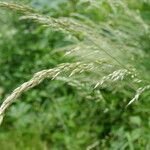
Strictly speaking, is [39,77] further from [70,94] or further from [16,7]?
[70,94]

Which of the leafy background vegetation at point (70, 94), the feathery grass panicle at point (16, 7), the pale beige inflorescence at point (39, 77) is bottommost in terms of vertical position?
the leafy background vegetation at point (70, 94)

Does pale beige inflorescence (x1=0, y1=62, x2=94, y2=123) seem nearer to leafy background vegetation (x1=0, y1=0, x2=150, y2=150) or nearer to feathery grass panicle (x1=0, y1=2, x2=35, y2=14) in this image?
feathery grass panicle (x1=0, y1=2, x2=35, y2=14)

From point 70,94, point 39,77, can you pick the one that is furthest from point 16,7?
point 70,94

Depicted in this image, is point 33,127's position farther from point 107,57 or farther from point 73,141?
point 107,57

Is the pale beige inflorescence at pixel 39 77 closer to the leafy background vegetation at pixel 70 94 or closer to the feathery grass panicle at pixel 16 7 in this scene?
the feathery grass panicle at pixel 16 7

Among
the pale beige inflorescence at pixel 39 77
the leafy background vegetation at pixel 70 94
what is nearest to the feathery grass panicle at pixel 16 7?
the pale beige inflorescence at pixel 39 77

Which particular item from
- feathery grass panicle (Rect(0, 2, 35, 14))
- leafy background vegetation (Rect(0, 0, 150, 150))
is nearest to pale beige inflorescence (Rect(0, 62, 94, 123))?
feathery grass panicle (Rect(0, 2, 35, 14))

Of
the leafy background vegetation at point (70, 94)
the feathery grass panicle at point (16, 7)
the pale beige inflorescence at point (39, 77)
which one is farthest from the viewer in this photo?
the leafy background vegetation at point (70, 94)

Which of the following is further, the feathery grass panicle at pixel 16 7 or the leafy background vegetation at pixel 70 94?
the leafy background vegetation at pixel 70 94

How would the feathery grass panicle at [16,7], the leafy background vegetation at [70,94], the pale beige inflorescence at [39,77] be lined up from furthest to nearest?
the leafy background vegetation at [70,94] < the feathery grass panicle at [16,7] < the pale beige inflorescence at [39,77]
